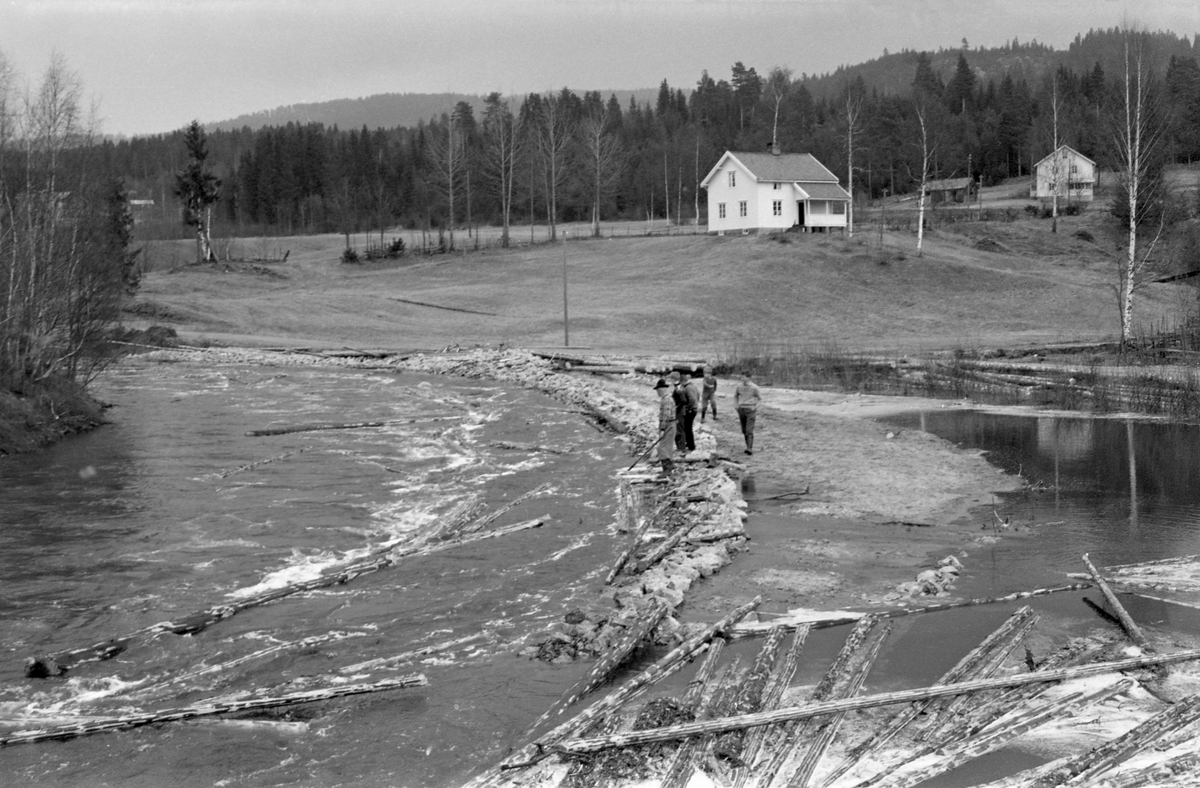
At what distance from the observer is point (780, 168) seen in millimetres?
74562

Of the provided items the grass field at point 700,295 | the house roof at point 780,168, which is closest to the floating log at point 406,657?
the grass field at point 700,295

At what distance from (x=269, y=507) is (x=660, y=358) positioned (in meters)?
24.1

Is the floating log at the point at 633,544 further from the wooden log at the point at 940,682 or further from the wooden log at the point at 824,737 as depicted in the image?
the wooden log at the point at 940,682

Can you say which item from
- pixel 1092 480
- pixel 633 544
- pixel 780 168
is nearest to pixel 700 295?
pixel 780 168

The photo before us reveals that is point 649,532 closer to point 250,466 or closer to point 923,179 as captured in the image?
point 250,466

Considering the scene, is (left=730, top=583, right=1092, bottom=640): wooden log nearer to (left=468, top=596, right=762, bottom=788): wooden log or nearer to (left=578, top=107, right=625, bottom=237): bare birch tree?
(left=468, top=596, right=762, bottom=788): wooden log

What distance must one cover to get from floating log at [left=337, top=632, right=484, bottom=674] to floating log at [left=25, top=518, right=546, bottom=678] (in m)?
2.43

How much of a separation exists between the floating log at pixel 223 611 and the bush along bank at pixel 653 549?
7.67 ft

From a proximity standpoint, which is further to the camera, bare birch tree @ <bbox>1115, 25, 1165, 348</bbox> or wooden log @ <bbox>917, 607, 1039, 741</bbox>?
bare birch tree @ <bbox>1115, 25, 1165, 348</bbox>

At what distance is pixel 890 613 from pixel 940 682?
2.39 metres

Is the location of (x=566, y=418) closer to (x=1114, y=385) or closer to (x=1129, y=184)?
(x=1114, y=385)

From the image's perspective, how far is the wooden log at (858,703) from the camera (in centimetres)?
861

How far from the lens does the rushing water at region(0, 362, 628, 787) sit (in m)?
9.63

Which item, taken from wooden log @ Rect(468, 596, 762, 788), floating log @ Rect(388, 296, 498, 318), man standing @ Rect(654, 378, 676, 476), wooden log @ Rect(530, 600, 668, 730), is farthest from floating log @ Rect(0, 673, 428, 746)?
floating log @ Rect(388, 296, 498, 318)
